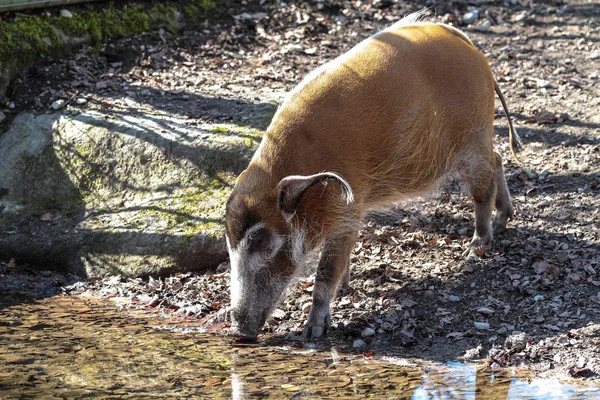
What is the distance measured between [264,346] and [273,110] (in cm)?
251

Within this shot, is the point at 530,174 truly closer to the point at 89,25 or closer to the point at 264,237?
the point at 264,237

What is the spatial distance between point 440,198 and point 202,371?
9.57 feet

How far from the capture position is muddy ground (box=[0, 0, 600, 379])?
503 cm

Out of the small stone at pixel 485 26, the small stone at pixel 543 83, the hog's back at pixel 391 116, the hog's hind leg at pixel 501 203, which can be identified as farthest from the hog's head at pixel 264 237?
the small stone at pixel 485 26

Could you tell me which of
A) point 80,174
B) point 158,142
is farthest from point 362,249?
point 80,174

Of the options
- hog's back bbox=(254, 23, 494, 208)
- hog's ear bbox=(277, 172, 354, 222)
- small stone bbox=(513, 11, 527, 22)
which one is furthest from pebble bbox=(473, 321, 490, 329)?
small stone bbox=(513, 11, 527, 22)

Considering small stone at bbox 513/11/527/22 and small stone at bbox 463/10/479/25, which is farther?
small stone at bbox 513/11/527/22

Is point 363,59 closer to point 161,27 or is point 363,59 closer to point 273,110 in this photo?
point 273,110

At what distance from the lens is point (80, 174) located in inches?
267

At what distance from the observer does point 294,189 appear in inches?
182

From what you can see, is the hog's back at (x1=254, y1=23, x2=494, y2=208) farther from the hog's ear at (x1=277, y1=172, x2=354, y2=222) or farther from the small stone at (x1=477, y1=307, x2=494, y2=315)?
the small stone at (x1=477, y1=307, x2=494, y2=315)

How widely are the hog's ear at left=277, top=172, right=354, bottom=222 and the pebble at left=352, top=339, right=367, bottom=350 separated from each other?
0.88m

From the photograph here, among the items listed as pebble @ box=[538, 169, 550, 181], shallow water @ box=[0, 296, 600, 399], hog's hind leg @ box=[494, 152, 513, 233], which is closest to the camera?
shallow water @ box=[0, 296, 600, 399]

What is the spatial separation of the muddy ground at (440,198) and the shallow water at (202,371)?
287 mm
